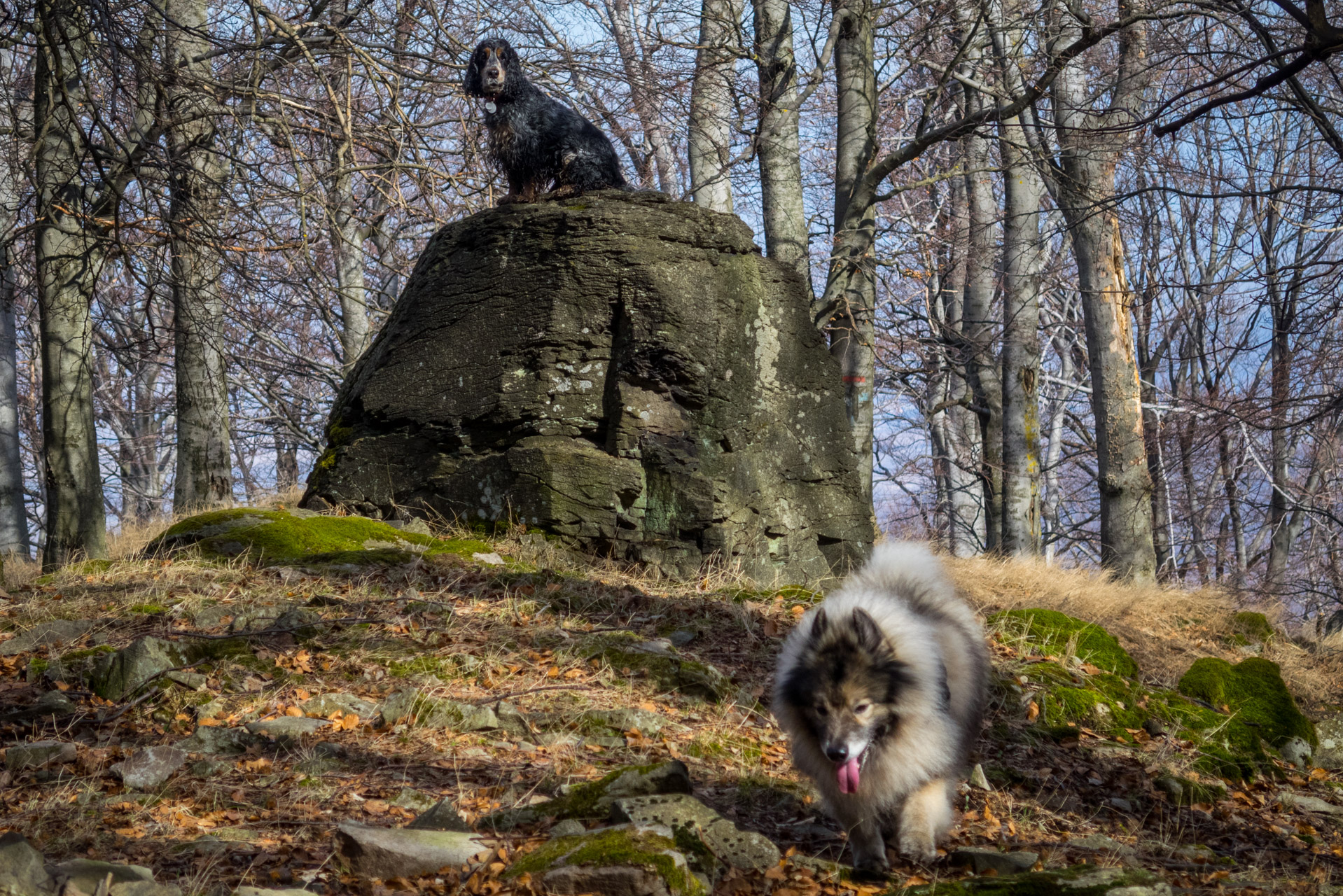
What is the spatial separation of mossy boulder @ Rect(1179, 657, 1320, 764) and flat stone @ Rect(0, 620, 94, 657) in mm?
7440

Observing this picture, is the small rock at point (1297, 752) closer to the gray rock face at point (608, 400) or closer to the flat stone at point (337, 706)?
the gray rock face at point (608, 400)

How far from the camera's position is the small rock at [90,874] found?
295 cm

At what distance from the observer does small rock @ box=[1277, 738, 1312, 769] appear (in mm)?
6934

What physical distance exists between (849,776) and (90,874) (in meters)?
2.63

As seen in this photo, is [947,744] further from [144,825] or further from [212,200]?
[212,200]

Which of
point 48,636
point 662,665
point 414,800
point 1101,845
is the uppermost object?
point 48,636

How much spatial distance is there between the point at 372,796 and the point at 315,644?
1880 millimetres

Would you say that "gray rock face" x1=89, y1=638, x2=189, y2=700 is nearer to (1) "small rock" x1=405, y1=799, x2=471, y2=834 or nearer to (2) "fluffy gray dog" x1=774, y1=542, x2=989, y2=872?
(1) "small rock" x1=405, y1=799, x2=471, y2=834

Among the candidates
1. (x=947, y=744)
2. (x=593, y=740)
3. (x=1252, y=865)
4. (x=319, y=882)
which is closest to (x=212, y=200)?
(x=593, y=740)

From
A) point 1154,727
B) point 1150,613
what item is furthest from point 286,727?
point 1150,613

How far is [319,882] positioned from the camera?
11.3ft

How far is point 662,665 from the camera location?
6.26 meters

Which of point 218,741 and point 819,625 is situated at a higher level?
point 819,625

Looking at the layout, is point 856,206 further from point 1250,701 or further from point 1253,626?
point 1250,701
